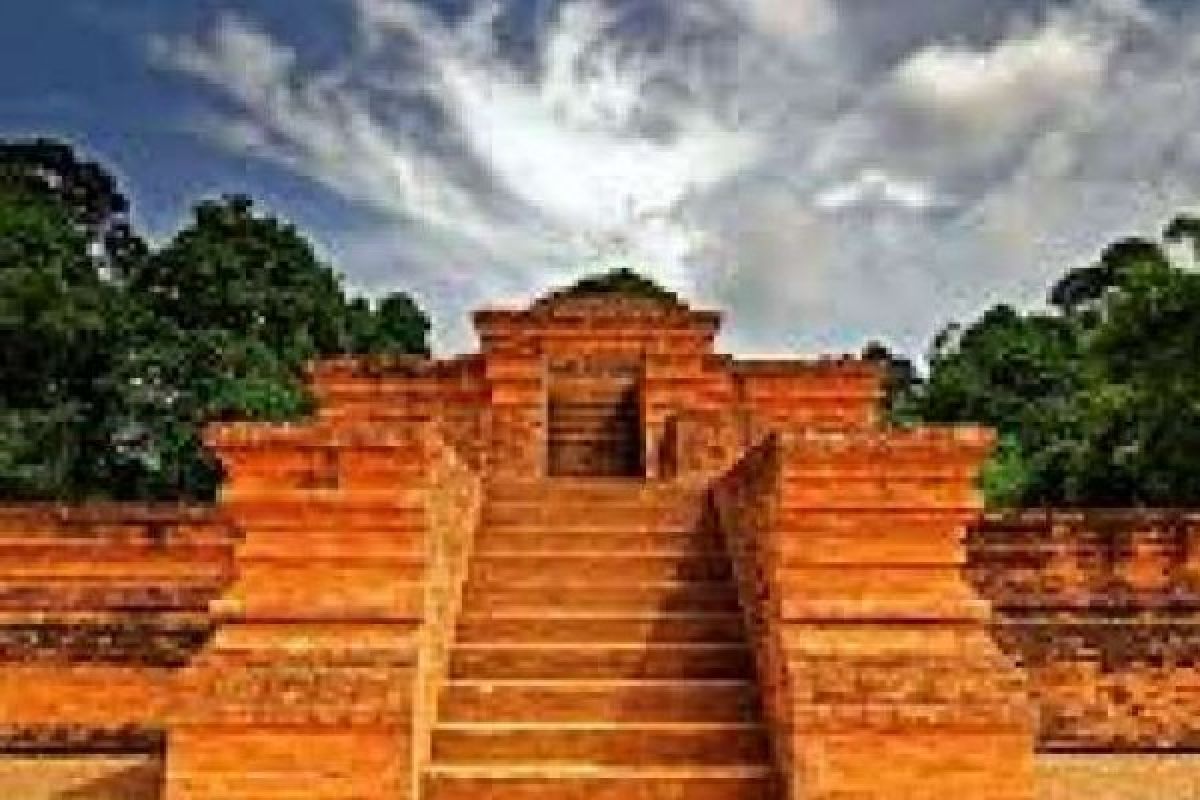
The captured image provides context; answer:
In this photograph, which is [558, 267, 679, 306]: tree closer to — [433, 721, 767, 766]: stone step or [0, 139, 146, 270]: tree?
[0, 139, 146, 270]: tree

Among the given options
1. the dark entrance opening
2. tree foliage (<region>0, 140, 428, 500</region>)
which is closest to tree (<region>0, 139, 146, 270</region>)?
tree foliage (<region>0, 140, 428, 500</region>)

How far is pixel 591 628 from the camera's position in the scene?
945 centimetres

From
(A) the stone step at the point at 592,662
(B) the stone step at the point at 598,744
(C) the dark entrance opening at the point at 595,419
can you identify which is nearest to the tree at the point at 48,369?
(C) the dark entrance opening at the point at 595,419

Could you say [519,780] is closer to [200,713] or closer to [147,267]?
[200,713]

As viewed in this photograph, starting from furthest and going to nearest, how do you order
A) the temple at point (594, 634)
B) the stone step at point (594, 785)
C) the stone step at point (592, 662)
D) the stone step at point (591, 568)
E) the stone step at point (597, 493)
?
the stone step at point (597, 493) < the stone step at point (591, 568) < the stone step at point (592, 662) < the stone step at point (594, 785) < the temple at point (594, 634)

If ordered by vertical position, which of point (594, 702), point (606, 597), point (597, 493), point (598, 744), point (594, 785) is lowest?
point (594, 785)

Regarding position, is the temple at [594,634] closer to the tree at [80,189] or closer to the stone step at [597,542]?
the stone step at [597,542]

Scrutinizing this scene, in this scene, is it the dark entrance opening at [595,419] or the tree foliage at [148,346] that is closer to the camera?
the dark entrance opening at [595,419]

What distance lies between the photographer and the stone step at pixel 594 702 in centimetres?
855

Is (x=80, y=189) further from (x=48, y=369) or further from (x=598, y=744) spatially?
(x=598, y=744)

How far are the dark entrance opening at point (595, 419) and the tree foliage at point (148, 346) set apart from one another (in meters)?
6.70

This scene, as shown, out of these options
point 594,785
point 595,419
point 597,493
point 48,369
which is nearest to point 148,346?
point 48,369

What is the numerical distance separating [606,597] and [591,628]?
48 cm

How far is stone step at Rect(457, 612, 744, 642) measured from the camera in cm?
936
